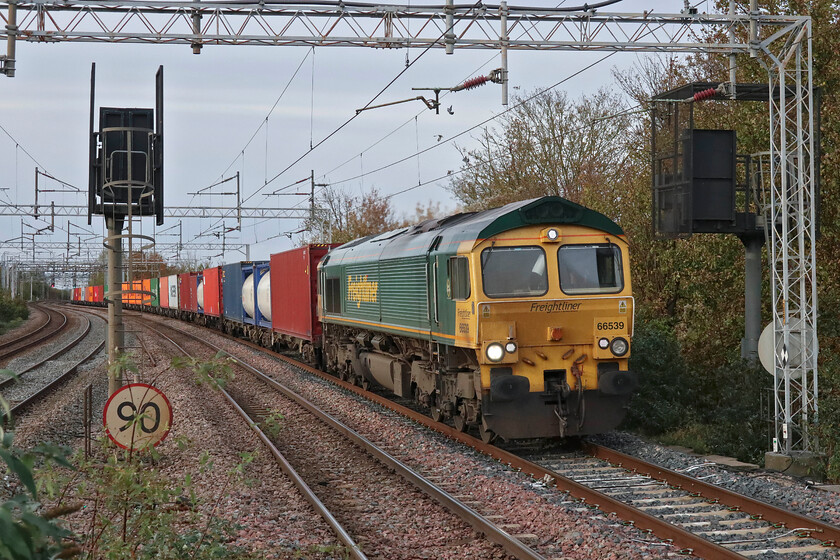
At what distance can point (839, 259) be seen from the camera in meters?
14.3

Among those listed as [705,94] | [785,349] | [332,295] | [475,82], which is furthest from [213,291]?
[785,349]

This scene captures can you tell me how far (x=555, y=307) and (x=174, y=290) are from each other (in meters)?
48.4

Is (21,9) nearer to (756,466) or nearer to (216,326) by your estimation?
(756,466)

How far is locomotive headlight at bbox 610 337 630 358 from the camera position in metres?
11.2

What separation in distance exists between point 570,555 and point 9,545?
5.52 meters

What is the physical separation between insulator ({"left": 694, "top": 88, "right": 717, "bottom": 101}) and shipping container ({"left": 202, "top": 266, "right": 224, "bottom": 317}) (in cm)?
2895

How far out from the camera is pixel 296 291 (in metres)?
24.3

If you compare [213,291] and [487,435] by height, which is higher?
[213,291]

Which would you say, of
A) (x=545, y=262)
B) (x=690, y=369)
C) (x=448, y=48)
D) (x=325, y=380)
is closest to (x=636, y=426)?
(x=690, y=369)

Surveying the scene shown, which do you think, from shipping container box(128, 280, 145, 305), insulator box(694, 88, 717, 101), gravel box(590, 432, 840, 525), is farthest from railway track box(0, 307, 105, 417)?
insulator box(694, 88, 717, 101)

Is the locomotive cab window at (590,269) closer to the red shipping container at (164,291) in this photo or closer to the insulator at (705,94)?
the insulator at (705,94)

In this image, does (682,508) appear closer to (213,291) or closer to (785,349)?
(785,349)

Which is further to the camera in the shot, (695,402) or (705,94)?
(695,402)

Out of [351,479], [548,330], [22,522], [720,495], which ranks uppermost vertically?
[548,330]
